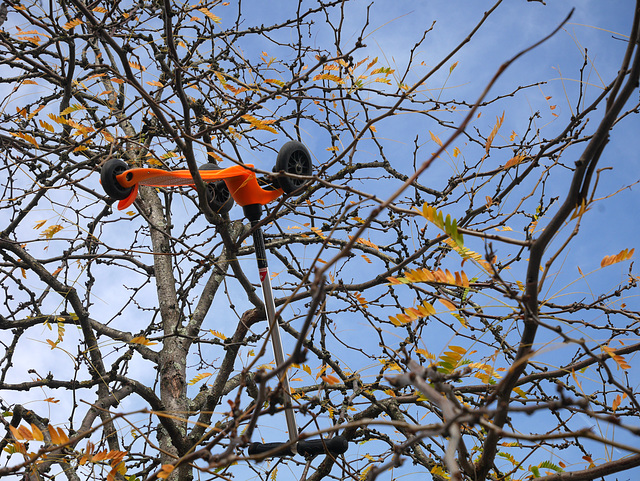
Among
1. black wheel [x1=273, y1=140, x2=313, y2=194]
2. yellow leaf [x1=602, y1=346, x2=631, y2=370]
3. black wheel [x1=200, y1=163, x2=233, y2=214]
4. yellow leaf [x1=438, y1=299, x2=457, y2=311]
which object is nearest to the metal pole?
black wheel [x1=200, y1=163, x2=233, y2=214]

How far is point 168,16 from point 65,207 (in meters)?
2.14

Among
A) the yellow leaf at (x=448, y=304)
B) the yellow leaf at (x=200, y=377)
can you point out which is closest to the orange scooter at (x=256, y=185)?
the yellow leaf at (x=448, y=304)

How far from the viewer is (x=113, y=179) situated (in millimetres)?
2141

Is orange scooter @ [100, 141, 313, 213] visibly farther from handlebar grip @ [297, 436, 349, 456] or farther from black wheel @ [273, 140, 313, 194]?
handlebar grip @ [297, 436, 349, 456]

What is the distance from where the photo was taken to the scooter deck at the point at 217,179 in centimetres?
212

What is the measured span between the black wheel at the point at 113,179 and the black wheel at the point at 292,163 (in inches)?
24.2

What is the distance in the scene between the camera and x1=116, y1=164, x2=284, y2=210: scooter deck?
6.97 feet

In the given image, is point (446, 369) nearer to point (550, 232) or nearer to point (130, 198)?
point (550, 232)

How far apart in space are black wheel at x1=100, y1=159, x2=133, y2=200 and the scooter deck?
0.02m

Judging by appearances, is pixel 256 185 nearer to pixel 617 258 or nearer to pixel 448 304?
pixel 448 304

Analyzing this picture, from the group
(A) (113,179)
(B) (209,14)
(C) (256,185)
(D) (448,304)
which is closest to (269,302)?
(C) (256,185)

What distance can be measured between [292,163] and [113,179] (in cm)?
70

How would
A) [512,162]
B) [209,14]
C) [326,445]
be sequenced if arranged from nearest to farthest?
[326,445]
[512,162]
[209,14]

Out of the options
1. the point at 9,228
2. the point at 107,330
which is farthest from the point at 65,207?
the point at 107,330
